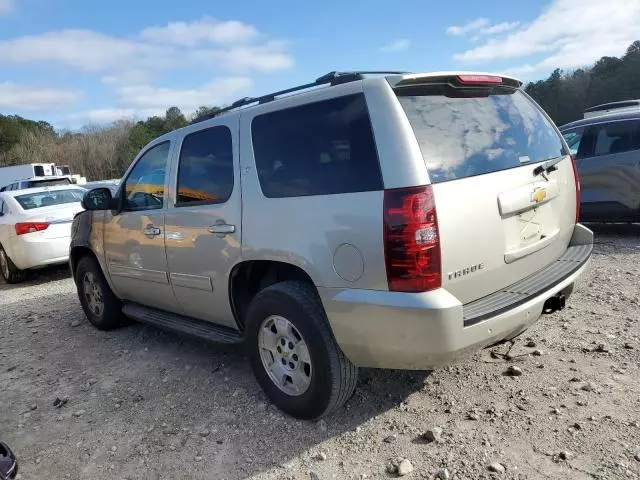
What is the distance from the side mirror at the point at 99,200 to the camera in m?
4.75

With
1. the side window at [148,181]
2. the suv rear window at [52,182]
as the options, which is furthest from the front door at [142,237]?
the suv rear window at [52,182]

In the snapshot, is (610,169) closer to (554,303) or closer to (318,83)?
(554,303)

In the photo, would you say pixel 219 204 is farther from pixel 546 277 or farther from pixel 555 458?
pixel 555 458

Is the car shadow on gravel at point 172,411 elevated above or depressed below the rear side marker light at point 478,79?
below

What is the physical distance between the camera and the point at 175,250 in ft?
12.9

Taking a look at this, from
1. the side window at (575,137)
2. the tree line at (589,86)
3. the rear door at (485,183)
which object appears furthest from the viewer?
the tree line at (589,86)

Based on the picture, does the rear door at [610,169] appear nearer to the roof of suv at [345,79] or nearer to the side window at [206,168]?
the roof of suv at [345,79]

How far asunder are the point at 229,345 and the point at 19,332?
3649mm

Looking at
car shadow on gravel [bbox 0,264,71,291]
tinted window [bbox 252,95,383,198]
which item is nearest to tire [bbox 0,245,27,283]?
car shadow on gravel [bbox 0,264,71,291]

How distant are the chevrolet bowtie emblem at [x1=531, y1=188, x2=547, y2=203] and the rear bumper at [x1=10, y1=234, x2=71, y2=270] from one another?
7699 millimetres

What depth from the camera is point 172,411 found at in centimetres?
353

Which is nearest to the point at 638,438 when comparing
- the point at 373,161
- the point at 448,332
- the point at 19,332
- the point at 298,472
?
the point at 448,332

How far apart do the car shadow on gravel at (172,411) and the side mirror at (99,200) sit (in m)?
1.35

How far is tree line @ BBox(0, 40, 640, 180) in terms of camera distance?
38312mm
